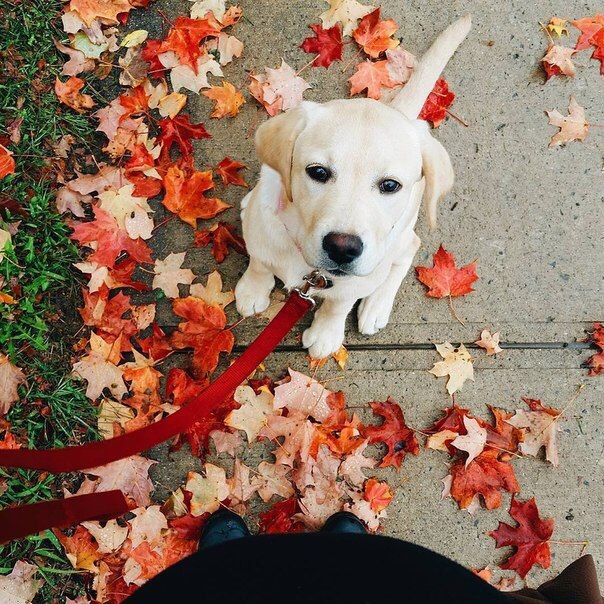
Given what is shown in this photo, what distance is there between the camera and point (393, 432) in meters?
2.92

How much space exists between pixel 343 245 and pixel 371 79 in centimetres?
165

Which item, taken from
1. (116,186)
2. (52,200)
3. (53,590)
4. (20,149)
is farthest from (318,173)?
(53,590)

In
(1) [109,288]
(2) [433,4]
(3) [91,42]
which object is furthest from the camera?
(2) [433,4]

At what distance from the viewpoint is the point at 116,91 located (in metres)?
3.11

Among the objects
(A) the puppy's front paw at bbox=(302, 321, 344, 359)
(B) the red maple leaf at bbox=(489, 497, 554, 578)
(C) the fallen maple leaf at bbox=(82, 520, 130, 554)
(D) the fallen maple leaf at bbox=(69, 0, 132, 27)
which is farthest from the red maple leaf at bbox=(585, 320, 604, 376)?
(D) the fallen maple leaf at bbox=(69, 0, 132, 27)

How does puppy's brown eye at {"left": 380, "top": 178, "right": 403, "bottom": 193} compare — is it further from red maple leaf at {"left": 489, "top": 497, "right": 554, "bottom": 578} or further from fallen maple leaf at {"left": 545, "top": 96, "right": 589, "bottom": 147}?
red maple leaf at {"left": 489, "top": 497, "right": 554, "bottom": 578}

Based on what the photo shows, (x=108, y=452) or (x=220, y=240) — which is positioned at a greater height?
(x=108, y=452)

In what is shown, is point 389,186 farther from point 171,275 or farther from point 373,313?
point 171,275

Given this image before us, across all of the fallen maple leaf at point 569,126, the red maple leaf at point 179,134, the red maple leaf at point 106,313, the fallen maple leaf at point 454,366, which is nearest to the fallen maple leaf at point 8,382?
the red maple leaf at point 106,313

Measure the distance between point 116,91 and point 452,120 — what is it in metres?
1.87

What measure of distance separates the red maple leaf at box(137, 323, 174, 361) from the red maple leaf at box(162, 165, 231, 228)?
612 millimetres

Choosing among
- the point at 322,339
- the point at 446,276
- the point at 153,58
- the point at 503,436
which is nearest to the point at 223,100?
the point at 153,58

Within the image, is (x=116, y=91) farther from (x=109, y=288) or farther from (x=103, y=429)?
(x=103, y=429)

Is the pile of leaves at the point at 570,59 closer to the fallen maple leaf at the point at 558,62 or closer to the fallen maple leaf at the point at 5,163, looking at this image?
the fallen maple leaf at the point at 558,62
